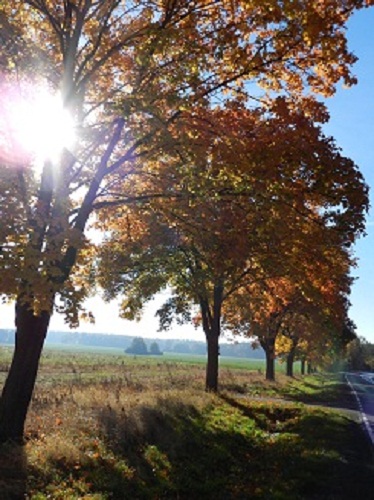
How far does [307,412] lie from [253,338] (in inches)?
1003

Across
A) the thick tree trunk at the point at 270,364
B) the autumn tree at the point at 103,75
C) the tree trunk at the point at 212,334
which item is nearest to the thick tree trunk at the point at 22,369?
the autumn tree at the point at 103,75

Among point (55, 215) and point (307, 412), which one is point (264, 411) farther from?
point (55, 215)

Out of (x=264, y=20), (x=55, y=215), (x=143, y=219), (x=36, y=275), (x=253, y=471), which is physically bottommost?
(x=253, y=471)

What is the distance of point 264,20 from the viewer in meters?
10.2

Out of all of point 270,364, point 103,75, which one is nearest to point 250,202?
point 103,75

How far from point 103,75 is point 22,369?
7.54m

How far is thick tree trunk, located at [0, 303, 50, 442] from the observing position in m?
11.1

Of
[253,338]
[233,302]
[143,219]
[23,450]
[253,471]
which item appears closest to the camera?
[23,450]

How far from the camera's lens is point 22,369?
448 inches

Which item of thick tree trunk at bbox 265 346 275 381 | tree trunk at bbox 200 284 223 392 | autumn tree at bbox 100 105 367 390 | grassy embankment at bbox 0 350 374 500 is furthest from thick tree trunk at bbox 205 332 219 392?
thick tree trunk at bbox 265 346 275 381

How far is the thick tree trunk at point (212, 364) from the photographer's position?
25059mm

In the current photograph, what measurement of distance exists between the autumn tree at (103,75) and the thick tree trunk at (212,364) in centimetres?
1422

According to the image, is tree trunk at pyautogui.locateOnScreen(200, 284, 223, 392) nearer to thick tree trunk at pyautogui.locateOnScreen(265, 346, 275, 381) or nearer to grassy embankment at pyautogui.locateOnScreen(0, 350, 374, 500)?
grassy embankment at pyautogui.locateOnScreen(0, 350, 374, 500)

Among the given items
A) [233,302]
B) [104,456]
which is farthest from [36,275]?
[233,302]
